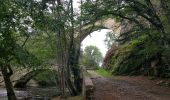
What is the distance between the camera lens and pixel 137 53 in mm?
32906

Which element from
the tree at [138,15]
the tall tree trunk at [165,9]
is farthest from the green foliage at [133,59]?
the tall tree trunk at [165,9]

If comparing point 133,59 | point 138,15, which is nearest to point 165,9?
point 138,15

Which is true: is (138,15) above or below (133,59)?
above

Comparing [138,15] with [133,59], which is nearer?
[138,15]

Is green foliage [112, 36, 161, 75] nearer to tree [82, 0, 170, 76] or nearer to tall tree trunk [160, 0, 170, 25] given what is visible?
tree [82, 0, 170, 76]

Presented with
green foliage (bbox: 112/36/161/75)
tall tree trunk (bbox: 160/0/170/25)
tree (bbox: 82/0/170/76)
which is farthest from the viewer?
green foliage (bbox: 112/36/161/75)

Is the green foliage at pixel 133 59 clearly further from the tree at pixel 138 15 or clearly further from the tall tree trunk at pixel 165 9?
the tall tree trunk at pixel 165 9

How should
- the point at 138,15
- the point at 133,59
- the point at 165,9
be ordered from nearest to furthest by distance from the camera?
1. the point at 165,9
2. the point at 138,15
3. the point at 133,59

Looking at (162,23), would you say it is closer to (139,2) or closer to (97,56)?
(139,2)

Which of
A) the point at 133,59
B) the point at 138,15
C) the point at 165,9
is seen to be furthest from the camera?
the point at 133,59

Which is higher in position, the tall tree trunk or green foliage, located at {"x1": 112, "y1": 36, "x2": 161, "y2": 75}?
the tall tree trunk

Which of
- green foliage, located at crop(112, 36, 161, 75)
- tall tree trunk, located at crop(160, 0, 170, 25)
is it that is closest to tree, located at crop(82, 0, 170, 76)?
tall tree trunk, located at crop(160, 0, 170, 25)

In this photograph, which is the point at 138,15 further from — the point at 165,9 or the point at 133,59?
the point at 133,59

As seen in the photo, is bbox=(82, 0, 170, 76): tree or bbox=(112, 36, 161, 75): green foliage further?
bbox=(112, 36, 161, 75): green foliage
